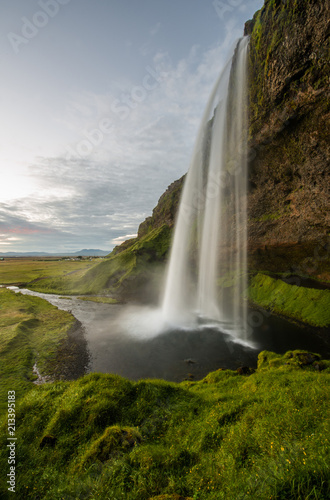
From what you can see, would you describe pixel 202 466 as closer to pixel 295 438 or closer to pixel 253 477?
pixel 253 477

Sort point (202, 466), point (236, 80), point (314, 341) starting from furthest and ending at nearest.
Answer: point (236, 80)
point (314, 341)
point (202, 466)

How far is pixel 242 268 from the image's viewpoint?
4812cm

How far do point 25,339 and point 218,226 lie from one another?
40447 millimetres

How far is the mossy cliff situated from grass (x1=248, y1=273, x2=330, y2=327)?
3301 millimetres

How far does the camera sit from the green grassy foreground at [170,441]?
197 inches

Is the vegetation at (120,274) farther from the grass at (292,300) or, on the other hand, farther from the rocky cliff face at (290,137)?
the rocky cliff face at (290,137)

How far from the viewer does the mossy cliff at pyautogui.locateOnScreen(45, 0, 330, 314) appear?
937 inches

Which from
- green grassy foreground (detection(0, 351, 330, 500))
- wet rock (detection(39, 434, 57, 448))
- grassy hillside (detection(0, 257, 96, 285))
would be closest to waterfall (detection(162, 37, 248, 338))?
green grassy foreground (detection(0, 351, 330, 500))

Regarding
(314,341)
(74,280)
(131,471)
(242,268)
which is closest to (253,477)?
Answer: (131,471)

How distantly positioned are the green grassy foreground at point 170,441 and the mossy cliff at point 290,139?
27427mm

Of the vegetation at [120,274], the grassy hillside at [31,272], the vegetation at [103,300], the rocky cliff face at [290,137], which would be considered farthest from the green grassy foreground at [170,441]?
the grassy hillside at [31,272]

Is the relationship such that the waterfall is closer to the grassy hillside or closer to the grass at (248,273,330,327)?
the grass at (248,273,330,327)

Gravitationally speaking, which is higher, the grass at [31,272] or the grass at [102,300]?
the grass at [31,272]

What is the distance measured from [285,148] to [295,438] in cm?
3621
